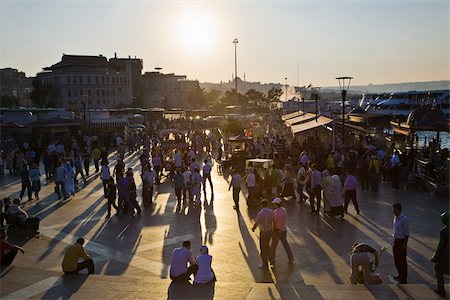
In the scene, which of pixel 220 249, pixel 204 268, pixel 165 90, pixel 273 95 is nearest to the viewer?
pixel 204 268

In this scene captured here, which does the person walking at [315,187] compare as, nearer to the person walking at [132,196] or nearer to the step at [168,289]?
the person walking at [132,196]

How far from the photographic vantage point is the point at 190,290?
8008 millimetres

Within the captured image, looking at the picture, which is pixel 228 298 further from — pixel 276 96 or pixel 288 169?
pixel 276 96

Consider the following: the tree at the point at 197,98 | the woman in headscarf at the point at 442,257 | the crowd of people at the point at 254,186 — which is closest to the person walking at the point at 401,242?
the crowd of people at the point at 254,186

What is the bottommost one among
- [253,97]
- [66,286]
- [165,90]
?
[66,286]

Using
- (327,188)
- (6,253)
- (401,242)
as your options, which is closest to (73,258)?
(6,253)

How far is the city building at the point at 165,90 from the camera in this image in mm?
124688

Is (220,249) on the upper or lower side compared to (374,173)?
lower

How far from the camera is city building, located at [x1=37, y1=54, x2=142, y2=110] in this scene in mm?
88812

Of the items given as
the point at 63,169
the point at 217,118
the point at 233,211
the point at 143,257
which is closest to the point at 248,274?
the point at 143,257

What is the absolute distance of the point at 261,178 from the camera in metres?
16.6

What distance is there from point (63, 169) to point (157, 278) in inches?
371

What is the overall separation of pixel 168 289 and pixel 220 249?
285 cm

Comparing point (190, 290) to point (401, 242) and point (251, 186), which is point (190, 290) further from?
point (251, 186)
